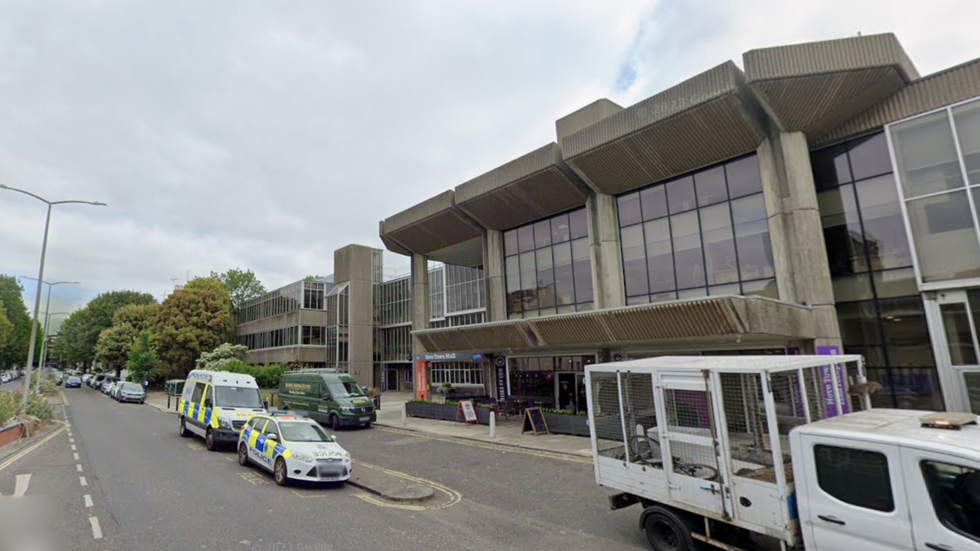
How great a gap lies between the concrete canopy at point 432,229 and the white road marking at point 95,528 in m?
19.3

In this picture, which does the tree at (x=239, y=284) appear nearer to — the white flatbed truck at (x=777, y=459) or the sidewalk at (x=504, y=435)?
the sidewalk at (x=504, y=435)

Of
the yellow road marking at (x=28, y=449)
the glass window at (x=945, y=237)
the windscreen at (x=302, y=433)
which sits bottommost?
the yellow road marking at (x=28, y=449)

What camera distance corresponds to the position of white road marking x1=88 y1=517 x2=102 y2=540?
7.22 metres

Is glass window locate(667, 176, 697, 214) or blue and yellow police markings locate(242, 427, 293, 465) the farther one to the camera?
glass window locate(667, 176, 697, 214)

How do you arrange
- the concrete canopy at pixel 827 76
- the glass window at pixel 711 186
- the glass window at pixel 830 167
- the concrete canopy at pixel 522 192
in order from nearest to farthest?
the concrete canopy at pixel 827 76 < the glass window at pixel 830 167 < the glass window at pixel 711 186 < the concrete canopy at pixel 522 192

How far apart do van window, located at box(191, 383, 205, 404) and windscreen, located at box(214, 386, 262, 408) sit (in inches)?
43.5

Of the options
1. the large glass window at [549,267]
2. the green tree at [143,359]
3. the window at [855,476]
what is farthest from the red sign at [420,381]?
the green tree at [143,359]

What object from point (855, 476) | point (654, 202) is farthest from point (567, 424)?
point (855, 476)

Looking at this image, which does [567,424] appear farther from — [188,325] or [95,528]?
[188,325]

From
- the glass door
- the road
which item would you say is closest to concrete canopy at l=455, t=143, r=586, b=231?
the road

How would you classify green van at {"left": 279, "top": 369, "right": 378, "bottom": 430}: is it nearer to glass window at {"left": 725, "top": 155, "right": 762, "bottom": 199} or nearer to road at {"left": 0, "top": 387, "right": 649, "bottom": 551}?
road at {"left": 0, "top": 387, "right": 649, "bottom": 551}

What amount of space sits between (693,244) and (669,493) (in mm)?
13637

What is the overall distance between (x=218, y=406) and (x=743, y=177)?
19.9 metres

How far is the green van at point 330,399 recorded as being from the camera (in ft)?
65.3
